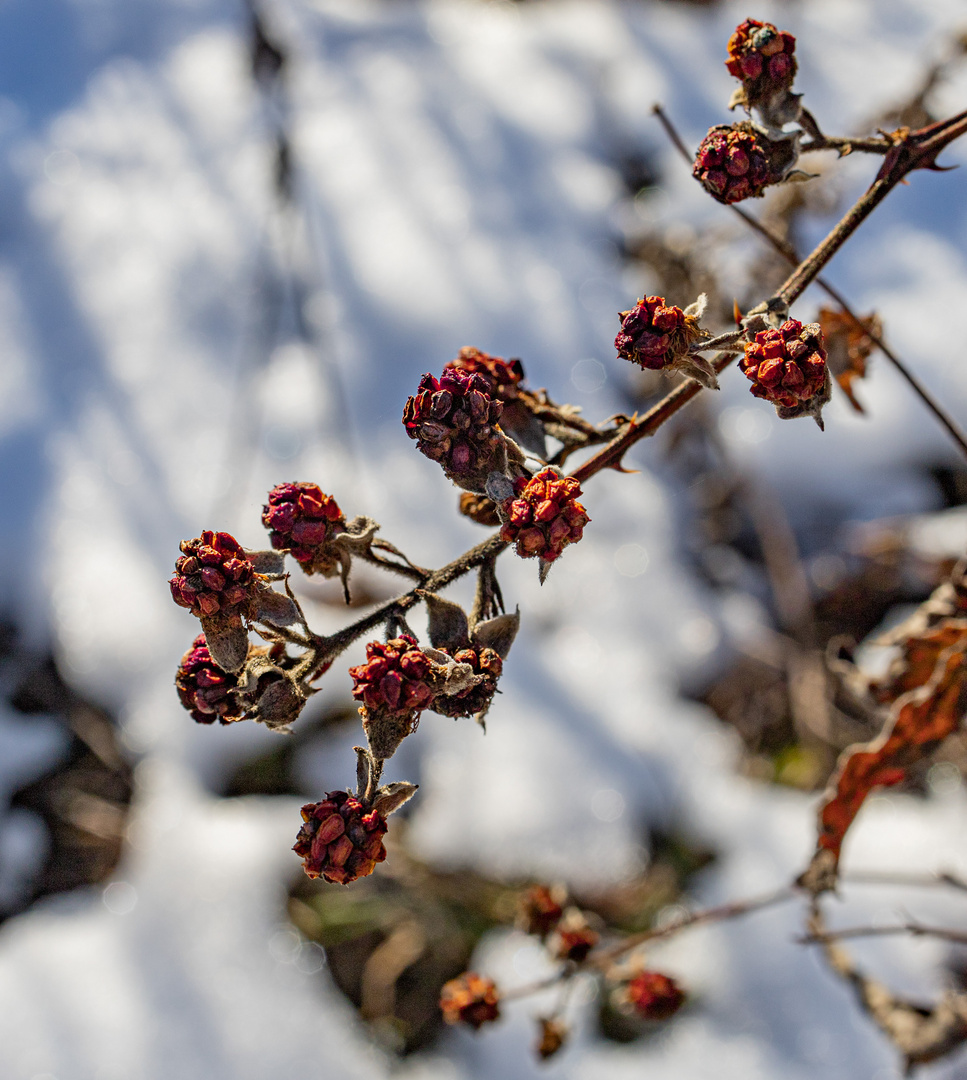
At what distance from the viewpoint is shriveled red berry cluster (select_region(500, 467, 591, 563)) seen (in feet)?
2.02

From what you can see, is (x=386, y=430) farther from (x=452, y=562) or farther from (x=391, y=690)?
(x=391, y=690)

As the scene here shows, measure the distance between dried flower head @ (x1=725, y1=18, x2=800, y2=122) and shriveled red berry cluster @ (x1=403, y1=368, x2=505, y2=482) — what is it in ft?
1.13

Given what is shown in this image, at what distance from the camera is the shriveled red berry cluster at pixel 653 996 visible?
1119 millimetres

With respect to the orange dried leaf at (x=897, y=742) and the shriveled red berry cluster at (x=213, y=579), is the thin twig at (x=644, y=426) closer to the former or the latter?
the shriveled red berry cluster at (x=213, y=579)

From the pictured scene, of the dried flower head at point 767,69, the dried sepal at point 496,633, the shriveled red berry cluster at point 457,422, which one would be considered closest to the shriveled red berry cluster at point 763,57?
the dried flower head at point 767,69

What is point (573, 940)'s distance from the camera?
102 cm

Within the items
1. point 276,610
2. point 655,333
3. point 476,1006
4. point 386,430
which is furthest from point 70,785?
point 655,333

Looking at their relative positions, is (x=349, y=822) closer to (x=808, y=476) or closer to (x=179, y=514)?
(x=179, y=514)

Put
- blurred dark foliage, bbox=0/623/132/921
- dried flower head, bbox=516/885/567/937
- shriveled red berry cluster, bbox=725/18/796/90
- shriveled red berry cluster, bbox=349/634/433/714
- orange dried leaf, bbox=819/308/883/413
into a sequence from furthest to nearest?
blurred dark foliage, bbox=0/623/132/921
dried flower head, bbox=516/885/567/937
orange dried leaf, bbox=819/308/883/413
shriveled red berry cluster, bbox=725/18/796/90
shriveled red berry cluster, bbox=349/634/433/714

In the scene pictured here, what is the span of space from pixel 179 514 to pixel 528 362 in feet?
2.83

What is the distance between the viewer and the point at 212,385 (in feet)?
6.72

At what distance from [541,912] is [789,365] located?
74 cm

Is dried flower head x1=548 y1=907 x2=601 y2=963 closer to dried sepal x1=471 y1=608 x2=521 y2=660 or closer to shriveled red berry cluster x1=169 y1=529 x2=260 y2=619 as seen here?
dried sepal x1=471 y1=608 x2=521 y2=660

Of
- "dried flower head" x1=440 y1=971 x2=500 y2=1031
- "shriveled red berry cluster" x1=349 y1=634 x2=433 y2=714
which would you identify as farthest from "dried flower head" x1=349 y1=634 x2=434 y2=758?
"dried flower head" x1=440 y1=971 x2=500 y2=1031
